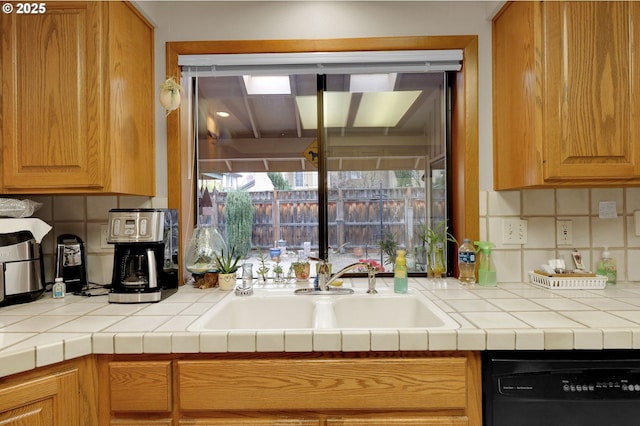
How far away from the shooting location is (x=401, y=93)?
1.96m

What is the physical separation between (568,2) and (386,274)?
1401mm

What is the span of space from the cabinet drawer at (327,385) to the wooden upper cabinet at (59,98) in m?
0.87

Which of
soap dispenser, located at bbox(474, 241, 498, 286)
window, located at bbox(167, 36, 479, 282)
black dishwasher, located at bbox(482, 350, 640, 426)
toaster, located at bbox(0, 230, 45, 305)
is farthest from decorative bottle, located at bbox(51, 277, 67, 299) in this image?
soap dispenser, located at bbox(474, 241, 498, 286)

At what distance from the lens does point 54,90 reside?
54.6 inches

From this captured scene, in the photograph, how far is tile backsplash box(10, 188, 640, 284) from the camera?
1.71m

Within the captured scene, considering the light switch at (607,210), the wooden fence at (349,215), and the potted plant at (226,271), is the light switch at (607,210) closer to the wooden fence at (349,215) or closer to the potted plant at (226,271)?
the wooden fence at (349,215)

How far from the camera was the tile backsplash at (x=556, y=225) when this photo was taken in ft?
5.61

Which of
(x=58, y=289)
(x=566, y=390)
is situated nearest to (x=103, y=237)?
(x=58, y=289)

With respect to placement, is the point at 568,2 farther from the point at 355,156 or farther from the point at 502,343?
the point at 502,343

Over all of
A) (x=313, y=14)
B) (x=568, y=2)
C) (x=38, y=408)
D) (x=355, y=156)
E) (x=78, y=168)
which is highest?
(x=313, y=14)

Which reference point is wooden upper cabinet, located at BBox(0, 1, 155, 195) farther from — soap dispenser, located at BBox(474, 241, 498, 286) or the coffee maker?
soap dispenser, located at BBox(474, 241, 498, 286)

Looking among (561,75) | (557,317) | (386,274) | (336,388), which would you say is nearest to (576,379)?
(557,317)

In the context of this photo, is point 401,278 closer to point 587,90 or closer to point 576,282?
point 576,282

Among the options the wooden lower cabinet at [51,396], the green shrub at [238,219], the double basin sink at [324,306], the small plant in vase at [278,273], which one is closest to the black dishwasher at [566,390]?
the double basin sink at [324,306]
